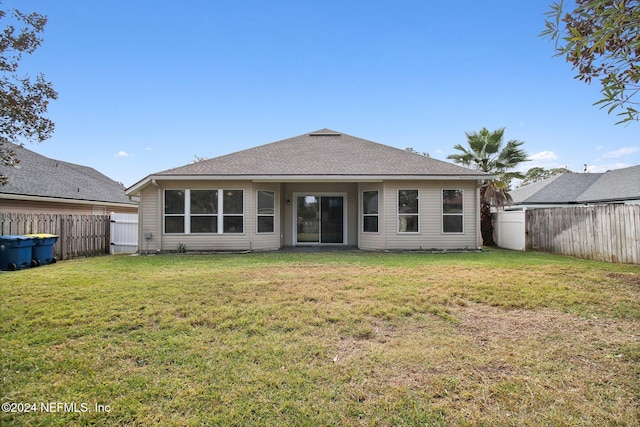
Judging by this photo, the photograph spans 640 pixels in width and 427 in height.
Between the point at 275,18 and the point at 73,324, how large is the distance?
12.2m

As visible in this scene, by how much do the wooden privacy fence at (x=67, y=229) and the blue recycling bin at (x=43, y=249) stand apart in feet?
2.11

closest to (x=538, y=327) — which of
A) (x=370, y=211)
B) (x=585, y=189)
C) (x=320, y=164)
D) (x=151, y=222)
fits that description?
(x=370, y=211)

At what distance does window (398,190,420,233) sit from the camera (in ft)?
39.7

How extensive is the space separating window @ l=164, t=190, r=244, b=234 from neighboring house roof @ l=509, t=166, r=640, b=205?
19.7 metres

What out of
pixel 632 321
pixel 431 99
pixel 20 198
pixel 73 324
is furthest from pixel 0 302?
pixel 431 99

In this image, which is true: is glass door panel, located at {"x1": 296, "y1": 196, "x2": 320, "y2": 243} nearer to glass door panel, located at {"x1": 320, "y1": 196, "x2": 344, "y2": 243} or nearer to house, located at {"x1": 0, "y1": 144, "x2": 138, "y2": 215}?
glass door panel, located at {"x1": 320, "y1": 196, "x2": 344, "y2": 243}

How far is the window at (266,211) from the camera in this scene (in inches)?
485

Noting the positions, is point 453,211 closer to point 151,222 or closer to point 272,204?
point 272,204

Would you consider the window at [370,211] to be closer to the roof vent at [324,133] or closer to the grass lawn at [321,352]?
the roof vent at [324,133]

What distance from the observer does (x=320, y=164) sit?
41.8 ft

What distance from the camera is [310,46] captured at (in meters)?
14.4

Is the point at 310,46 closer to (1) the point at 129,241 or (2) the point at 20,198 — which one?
(1) the point at 129,241

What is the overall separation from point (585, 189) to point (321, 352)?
999 inches

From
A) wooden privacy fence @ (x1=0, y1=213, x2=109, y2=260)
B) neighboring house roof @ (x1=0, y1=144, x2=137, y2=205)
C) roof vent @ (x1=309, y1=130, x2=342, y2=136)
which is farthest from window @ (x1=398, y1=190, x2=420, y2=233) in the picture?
neighboring house roof @ (x1=0, y1=144, x2=137, y2=205)
